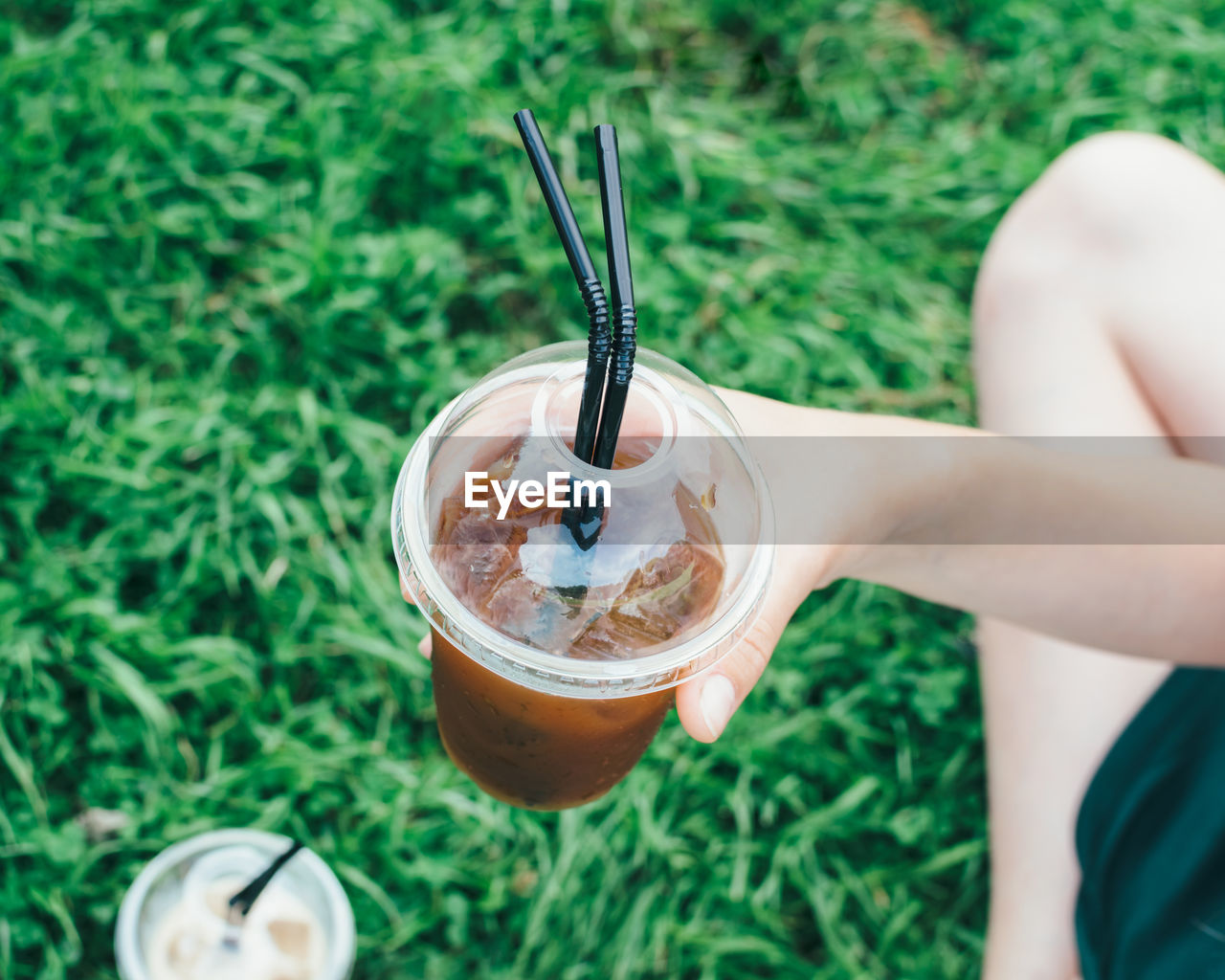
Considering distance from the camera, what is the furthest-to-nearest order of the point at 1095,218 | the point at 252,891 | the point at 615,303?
the point at 1095,218
the point at 252,891
the point at 615,303

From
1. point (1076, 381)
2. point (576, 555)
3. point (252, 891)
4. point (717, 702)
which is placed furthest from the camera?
point (1076, 381)

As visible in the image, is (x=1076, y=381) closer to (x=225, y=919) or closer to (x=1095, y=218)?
(x=1095, y=218)

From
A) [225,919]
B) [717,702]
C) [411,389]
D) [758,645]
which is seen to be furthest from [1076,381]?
[225,919]

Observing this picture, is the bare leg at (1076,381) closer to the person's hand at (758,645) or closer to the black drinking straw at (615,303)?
the person's hand at (758,645)

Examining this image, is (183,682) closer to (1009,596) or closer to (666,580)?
(666,580)

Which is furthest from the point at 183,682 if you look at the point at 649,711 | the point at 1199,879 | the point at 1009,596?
the point at 1199,879

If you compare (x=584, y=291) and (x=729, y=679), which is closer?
(x=584, y=291)
